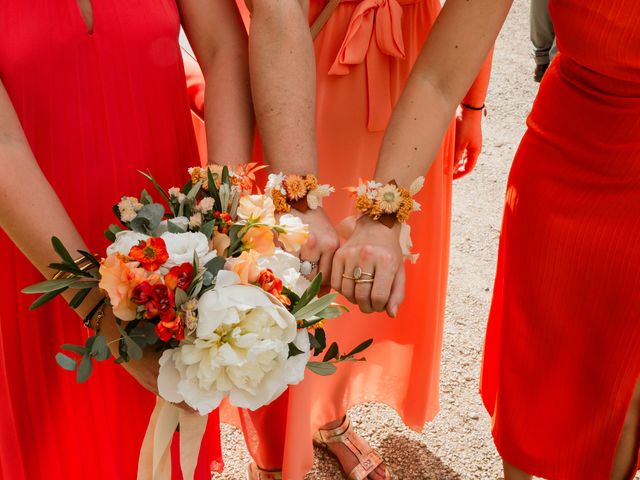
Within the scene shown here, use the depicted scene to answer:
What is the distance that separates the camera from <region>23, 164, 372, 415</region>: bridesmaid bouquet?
1153 mm

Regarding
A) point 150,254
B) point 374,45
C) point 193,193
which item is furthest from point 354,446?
point 150,254

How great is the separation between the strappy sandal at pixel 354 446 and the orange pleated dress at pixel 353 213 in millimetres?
87

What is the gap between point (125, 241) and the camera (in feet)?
3.99

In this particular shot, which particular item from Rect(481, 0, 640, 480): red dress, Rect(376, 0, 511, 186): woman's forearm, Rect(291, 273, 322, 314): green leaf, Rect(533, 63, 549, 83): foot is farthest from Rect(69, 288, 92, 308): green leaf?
Rect(533, 63, 549, 83): foot

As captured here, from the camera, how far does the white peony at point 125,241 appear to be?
120 cm

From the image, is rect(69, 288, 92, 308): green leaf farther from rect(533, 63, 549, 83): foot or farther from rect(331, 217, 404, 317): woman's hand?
rect(533, 63, 549, 83): foot

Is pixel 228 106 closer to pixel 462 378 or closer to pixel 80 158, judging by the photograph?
pixel 80 158

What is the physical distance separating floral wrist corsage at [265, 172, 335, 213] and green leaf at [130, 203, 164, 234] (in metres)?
0.38

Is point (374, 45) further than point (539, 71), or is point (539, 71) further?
point (539, 71)

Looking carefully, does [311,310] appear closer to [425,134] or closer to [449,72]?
[425,134]

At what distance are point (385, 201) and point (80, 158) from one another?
69cm

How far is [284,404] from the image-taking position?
98.3 inches

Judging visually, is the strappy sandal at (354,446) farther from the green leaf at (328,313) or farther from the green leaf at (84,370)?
the green leaf at (84,370)

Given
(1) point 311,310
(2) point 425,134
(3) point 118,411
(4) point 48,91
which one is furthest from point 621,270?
(4) point 48,91
